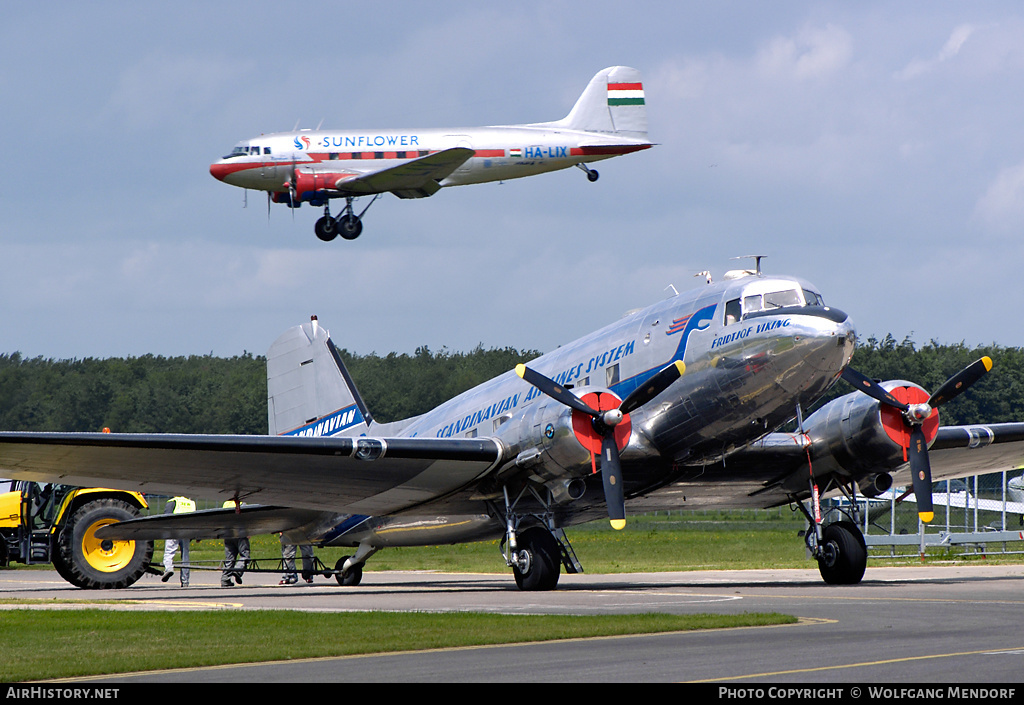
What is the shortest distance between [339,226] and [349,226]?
0.26m

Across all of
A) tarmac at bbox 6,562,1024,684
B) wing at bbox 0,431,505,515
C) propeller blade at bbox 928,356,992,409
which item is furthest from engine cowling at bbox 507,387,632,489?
propeller blade at bbox 928,356,992,409

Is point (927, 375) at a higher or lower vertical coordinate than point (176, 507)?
higher

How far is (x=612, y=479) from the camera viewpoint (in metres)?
19.4

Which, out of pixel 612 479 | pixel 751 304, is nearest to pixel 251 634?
pixel 612 479

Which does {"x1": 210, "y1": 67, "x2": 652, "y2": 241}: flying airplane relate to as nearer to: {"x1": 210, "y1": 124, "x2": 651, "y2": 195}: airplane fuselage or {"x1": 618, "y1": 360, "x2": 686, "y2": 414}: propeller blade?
{"x1": 210, "y1": 124, "x2": 651, "y2": 195}: airplane fuselage

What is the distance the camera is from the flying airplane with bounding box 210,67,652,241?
1210 inches

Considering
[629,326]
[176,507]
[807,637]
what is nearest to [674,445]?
[629,326]

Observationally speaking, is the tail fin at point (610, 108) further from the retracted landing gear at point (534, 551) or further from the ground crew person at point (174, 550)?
the retracted landing gear at point (534, 551)

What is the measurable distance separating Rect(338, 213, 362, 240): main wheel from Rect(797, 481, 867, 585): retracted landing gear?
1451 cm

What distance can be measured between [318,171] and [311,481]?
1277cm

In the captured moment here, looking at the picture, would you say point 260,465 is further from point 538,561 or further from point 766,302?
point 766,302

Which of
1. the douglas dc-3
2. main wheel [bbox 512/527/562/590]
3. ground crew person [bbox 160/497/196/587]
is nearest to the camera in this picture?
the douglas dc-3
